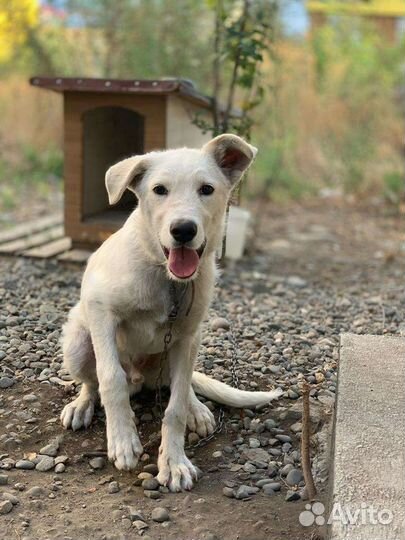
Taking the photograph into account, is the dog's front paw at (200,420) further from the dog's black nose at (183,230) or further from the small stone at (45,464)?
the dog's black nose at (183,230)

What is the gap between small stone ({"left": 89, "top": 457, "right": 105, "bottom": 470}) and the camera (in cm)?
326

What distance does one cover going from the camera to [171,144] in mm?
6496

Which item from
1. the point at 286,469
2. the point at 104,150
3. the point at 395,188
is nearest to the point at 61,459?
the point at 286,469

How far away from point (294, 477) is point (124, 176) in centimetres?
154

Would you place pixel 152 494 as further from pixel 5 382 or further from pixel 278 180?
pixel 278 180

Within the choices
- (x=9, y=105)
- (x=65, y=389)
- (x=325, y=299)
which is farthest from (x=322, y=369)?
(x=9, y=105)

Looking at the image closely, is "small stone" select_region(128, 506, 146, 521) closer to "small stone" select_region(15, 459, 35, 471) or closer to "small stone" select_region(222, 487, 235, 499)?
"small stone" select_region(222, 487, 235, 499)

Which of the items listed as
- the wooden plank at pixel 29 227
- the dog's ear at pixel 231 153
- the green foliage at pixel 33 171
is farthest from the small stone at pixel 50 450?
the green foliage at pixel 33 171

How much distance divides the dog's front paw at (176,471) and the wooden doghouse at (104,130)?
368cm

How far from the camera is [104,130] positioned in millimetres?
7488

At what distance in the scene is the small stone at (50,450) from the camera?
3.33 meters

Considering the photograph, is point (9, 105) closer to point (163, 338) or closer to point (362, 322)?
point (362, 322)

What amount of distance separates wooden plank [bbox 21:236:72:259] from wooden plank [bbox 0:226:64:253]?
8cm

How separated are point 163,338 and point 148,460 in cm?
57
